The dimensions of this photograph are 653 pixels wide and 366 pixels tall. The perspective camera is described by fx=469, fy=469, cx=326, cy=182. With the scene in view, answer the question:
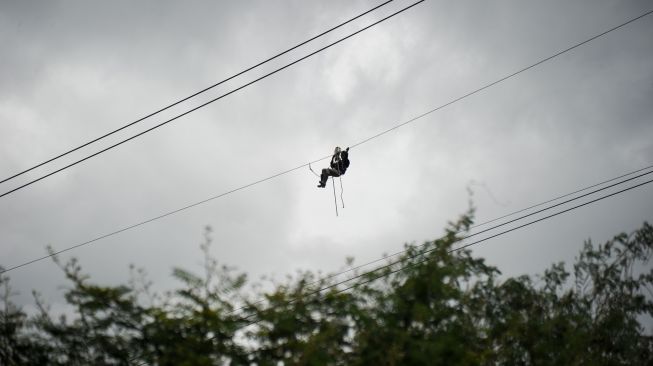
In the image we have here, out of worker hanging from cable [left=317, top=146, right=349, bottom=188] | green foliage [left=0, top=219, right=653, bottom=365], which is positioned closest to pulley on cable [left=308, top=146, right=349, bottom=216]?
worker hanging from cable [left=317, top=146, right=349, bottom=188]

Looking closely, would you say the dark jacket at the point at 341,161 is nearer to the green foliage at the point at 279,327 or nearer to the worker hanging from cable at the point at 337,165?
the worker hanging from cable at the point at 337,165

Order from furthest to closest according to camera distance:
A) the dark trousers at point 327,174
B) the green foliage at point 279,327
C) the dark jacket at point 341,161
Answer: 1. the dark trousers at point 327,174
2. the dark jacket at point 341,161
3. the green foliage at point 279,327

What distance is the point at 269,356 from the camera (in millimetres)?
4625

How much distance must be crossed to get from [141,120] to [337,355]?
428 cm

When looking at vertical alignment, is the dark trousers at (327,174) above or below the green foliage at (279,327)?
above

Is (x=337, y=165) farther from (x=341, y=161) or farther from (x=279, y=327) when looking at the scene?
(x=279, y=327)

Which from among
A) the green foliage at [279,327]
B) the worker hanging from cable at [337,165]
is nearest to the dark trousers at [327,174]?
the worker hanging from cable at [337,165]

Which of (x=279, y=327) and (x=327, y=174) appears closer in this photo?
(x=279, y=327)

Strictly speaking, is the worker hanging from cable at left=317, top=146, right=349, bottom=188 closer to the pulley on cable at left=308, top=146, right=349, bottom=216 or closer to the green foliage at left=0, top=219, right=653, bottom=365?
the pulley on cable at left=308, top=146, right=349, bottom=216

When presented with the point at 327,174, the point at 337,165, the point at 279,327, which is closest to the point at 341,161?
the point at 337,165

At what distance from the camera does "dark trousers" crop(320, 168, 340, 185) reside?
1023 centimetres

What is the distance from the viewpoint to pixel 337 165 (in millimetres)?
10164

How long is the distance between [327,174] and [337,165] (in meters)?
0.34

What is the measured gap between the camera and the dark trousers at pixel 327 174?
10234 mm
